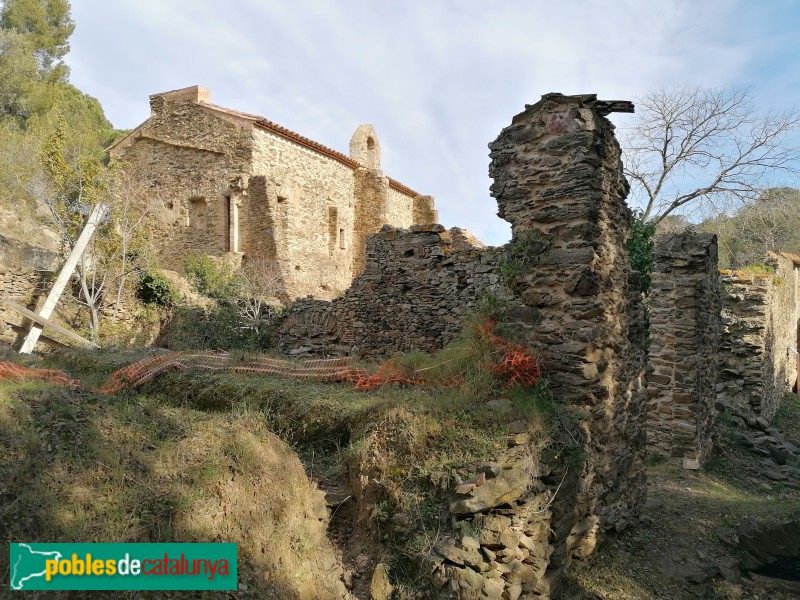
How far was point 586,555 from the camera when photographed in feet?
14.8

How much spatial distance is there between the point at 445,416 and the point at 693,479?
16.8 ft

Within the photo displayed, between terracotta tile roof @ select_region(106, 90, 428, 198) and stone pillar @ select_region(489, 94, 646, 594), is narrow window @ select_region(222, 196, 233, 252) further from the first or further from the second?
stone pillar @ select_region(489, 94, 646, 594)

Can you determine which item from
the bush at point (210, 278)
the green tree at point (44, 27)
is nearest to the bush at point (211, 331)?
the bush at point (210, 278)

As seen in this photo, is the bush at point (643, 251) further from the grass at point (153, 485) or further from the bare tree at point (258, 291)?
the grass at point (153, 485)

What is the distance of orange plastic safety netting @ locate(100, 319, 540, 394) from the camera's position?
4730 millimetres

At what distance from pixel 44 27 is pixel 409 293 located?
29225 mm

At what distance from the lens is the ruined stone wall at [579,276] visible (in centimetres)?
464

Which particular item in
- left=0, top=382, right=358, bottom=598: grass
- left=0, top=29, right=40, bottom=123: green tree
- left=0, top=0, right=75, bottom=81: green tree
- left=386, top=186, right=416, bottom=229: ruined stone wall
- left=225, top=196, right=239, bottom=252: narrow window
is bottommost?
left=0, top=382, right=358, bottom=598: grass

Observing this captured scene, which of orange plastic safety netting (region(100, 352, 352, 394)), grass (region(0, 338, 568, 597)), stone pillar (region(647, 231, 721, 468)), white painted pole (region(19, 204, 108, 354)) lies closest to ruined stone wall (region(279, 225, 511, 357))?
stone pillar (region(647, 231, 721, 468))

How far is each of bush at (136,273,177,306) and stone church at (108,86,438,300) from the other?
13.5 feet

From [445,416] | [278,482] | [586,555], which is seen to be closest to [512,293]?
[445,416]

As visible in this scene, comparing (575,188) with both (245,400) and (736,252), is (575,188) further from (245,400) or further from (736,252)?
(736,252)

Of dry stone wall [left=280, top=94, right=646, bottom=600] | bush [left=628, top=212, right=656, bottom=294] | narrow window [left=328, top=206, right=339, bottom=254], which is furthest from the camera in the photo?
narrow window [left=328, top=206, right=339, bottom=254]

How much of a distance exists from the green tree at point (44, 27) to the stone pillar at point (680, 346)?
31526 mm
